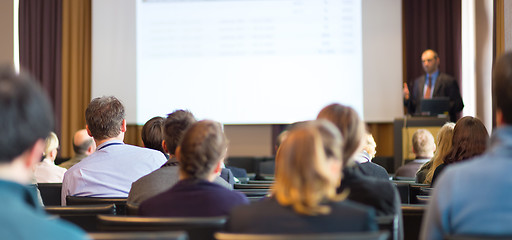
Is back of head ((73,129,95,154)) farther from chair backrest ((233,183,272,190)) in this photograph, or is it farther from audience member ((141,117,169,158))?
chair backrest ((233,183,272,190))

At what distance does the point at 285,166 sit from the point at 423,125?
18.0 feet

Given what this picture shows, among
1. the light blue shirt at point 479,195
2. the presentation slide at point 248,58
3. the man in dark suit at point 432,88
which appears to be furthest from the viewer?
the presentation slide at point 248,58

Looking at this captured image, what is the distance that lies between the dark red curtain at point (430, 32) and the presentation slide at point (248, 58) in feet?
2.75

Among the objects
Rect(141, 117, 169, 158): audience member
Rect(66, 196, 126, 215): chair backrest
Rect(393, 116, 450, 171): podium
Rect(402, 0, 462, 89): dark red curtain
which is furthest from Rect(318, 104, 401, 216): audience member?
Rect(402, 0, 462, 89): dark red curtain

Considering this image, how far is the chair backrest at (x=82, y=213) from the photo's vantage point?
2.38 meters

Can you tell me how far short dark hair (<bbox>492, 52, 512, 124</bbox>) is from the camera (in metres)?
1.70

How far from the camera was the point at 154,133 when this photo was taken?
3.95m

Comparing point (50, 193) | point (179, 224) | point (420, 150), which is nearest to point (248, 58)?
point (420, 150)

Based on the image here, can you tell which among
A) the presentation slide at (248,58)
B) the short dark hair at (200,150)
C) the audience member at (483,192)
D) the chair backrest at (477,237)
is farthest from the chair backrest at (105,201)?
the presentation slide at (248,58)

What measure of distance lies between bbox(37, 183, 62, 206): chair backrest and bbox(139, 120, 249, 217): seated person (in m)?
1.48

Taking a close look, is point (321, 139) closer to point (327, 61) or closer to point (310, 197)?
point (310, 197)

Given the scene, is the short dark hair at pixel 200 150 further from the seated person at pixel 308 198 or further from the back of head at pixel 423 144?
the back of head at pixel 423 144

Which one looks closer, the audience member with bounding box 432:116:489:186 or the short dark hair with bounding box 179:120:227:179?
the short dark hair with bounding box 179:120:227:179

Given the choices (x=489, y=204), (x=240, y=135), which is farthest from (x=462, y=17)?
(x=489, y=204)
